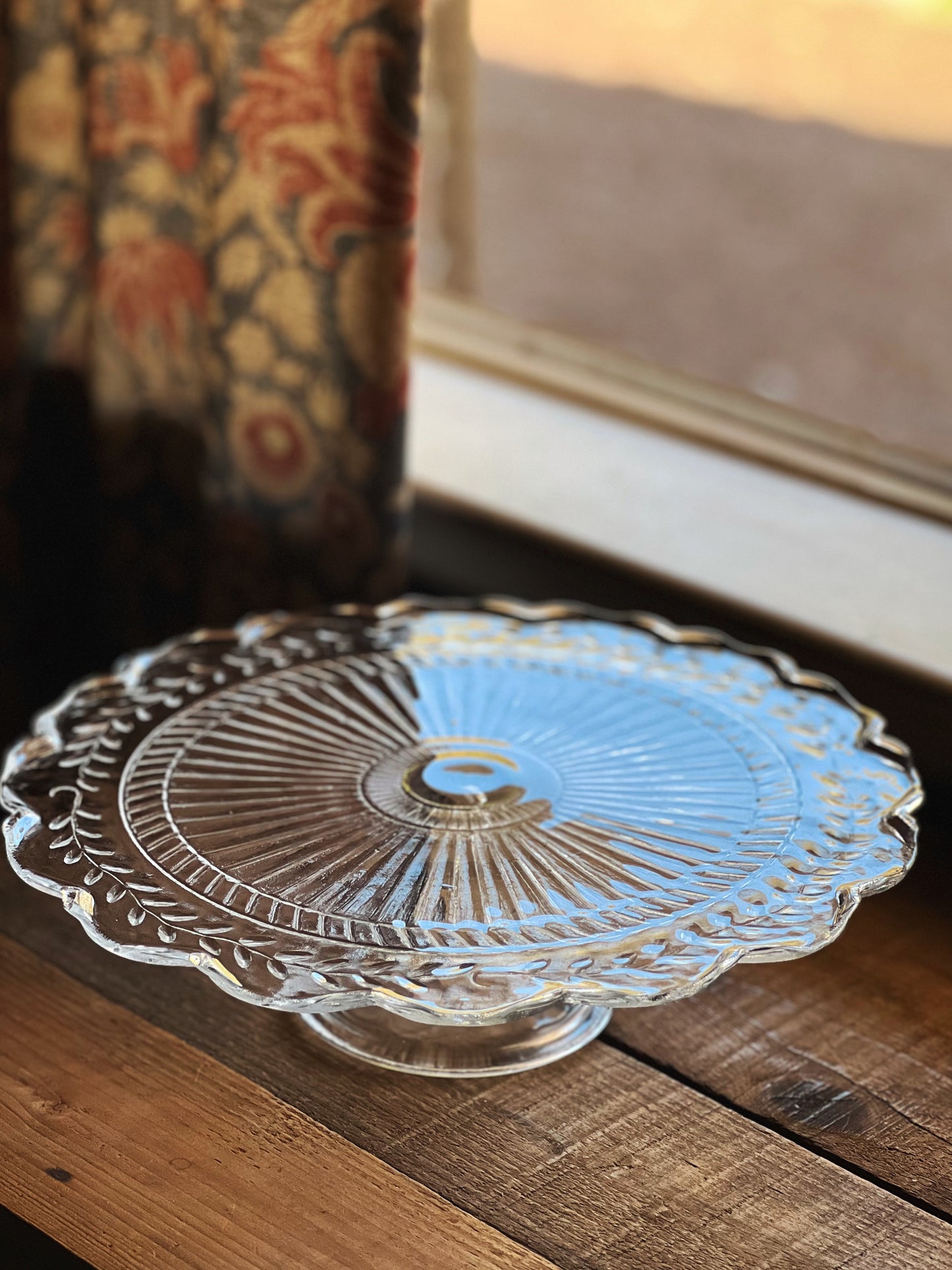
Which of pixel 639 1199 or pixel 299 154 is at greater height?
pixel 299 154

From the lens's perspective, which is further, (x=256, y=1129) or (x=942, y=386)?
(x=942, y=386)

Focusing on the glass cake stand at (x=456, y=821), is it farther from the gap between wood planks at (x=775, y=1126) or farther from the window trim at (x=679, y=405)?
the window trim at (x=679, y=405)

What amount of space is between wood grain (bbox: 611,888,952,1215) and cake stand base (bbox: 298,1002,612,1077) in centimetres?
3

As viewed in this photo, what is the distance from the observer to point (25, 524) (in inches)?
43.1

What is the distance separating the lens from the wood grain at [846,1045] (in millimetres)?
630

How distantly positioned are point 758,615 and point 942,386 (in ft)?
1.04

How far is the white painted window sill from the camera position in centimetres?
97

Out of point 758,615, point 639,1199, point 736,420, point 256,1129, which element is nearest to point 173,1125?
point 256,1129

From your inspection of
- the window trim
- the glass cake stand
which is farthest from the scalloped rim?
the window trim

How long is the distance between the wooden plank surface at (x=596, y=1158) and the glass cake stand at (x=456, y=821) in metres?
0.02

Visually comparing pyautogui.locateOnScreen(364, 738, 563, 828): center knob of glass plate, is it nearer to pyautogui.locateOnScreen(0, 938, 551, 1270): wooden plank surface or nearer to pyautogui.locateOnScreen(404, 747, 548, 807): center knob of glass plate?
pyautogui.locateOnScreen(404, 747, 548, 807): center knob of glass plate

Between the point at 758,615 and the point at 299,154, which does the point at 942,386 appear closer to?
the point at 758,615

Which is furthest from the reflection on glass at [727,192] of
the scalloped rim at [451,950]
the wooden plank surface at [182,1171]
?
the wooden plank surface at [182,1171]

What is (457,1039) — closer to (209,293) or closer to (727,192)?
(209,293)
